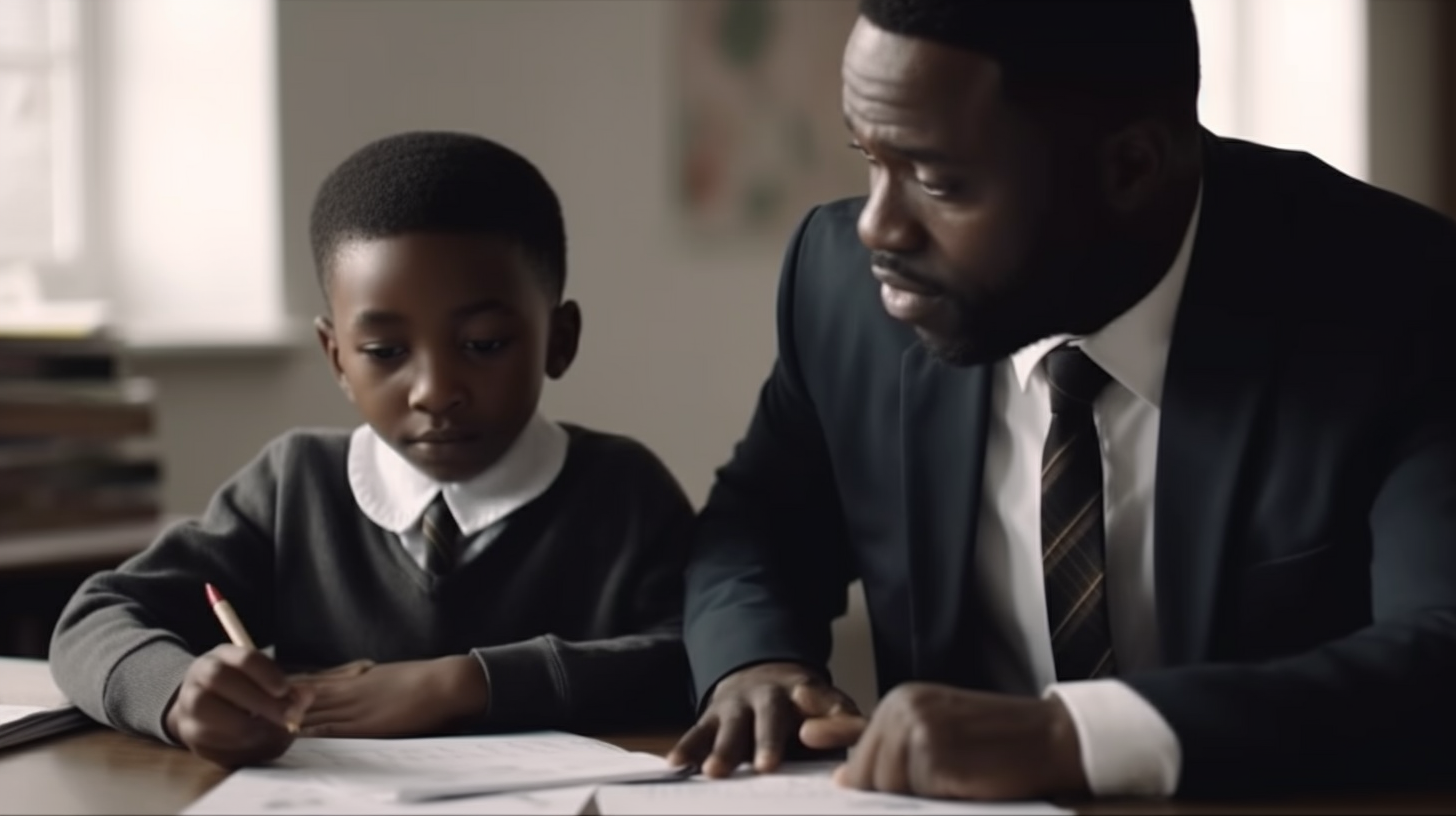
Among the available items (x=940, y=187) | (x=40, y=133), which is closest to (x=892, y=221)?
(x=940, y=187)

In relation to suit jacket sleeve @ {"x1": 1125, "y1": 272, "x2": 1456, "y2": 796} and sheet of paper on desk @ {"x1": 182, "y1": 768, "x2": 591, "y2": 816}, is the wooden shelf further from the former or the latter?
suit jacket sleeve @ {"x1": 1125, "y1": 272, "x2": 1456, "y2": 796}

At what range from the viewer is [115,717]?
1.28m

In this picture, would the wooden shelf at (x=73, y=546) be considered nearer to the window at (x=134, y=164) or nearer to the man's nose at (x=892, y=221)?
the window at (x=134, y=164)

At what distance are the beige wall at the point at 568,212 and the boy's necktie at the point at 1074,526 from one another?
5.43 ft

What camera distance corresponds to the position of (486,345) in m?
1.40

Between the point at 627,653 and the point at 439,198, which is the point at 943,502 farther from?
the point at 439,198

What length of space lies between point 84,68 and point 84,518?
97 centimetres

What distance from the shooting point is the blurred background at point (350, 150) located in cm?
309

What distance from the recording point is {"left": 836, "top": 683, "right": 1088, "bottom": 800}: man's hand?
104 cm

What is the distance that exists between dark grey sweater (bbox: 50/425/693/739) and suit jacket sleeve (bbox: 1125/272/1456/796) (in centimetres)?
43

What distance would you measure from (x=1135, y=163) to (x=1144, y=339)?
130 millimetres

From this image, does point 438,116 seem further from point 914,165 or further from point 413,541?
point 914,165

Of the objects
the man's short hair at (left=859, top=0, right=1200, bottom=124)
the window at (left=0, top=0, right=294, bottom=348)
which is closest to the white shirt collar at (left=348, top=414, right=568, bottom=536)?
the man's short hair at (left=859, top=0, right=1200, bottom=124)

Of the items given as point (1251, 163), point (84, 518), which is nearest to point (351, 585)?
point (1251, 163)
